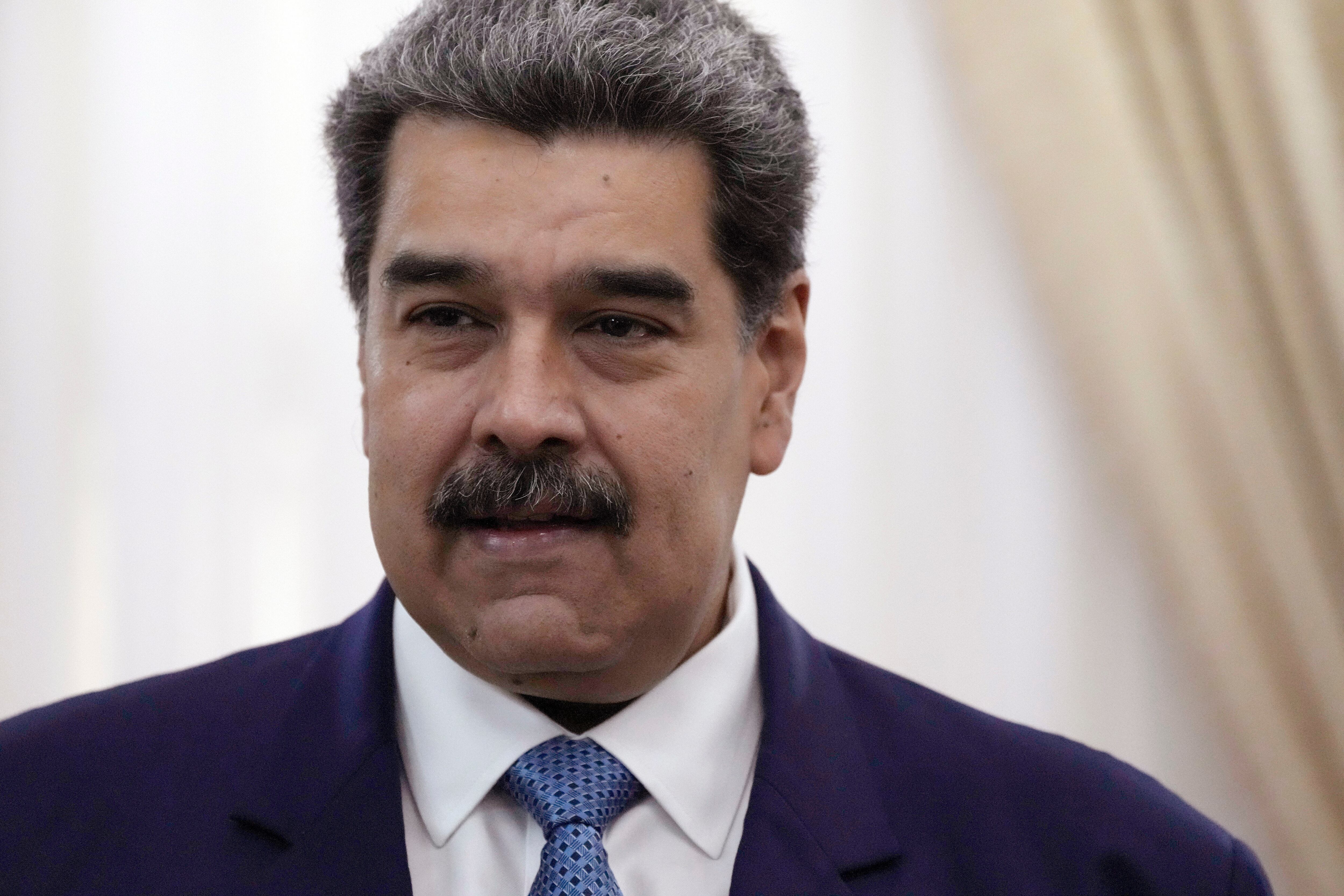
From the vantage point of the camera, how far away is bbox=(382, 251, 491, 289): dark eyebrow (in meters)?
1.32

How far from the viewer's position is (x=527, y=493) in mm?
1283

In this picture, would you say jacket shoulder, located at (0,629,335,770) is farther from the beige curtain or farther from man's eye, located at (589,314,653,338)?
the beige curtain

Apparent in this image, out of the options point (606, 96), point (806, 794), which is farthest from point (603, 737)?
point (606, 96)

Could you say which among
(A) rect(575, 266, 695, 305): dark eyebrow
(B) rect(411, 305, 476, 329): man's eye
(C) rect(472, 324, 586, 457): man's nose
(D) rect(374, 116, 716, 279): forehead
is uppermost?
(D) rect(374, 116, 716, 279): forehead

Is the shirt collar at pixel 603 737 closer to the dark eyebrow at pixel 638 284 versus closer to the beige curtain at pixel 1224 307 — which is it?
the dark eyebrow at pixel 638 284

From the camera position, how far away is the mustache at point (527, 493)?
1284 millimetres

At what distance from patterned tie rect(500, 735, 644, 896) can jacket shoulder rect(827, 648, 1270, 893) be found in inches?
12.3

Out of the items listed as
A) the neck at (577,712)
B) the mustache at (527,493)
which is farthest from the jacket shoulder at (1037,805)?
the mustache at (527,493)

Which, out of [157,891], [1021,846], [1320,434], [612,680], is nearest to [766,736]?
[612,680]

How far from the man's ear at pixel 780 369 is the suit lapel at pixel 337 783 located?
467 mm

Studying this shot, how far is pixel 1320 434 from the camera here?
2287 mm

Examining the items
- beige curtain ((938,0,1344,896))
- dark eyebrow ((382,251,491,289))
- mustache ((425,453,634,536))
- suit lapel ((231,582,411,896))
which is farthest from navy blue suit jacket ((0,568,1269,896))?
beige curtain ((938,0,1344,896))

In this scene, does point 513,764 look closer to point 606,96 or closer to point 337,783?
point 337,783

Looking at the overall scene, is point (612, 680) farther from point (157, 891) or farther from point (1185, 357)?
point (1185, 357)
